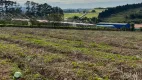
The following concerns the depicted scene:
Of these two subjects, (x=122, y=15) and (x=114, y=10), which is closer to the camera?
(x=122, y=15)

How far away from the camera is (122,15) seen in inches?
5389

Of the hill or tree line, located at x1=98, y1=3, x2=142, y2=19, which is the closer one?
the hill

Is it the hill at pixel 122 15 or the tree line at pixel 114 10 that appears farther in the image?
the tree line at pixel 114 10

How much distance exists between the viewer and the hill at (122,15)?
128375 mm

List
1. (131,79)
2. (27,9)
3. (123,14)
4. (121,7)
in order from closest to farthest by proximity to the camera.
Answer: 1. (131,79)
2. (27,9)
3. (123,14)
4. (121,7)

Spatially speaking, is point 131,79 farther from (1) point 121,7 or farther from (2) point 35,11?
(1) point 121,7

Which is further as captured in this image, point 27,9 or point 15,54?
point 27,9

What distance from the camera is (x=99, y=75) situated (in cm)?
908

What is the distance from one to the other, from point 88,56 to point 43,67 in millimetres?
3722

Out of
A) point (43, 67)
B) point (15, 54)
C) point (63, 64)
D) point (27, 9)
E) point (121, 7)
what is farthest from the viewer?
point (121, 7)

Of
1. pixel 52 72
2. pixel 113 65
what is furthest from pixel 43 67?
pixel 113 65

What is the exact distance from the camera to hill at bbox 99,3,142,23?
5054 inches

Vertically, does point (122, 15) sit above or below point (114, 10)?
below

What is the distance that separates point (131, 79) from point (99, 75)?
1171 mm
